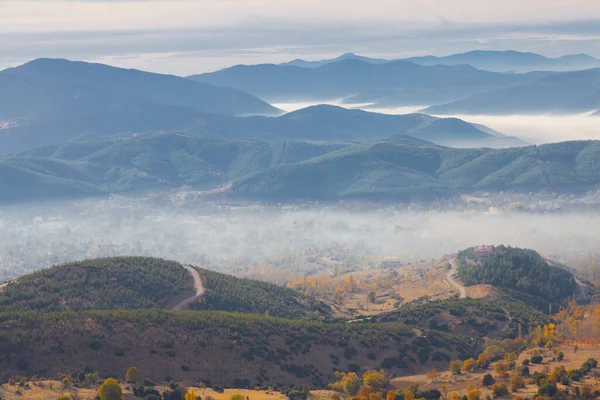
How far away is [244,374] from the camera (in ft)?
402

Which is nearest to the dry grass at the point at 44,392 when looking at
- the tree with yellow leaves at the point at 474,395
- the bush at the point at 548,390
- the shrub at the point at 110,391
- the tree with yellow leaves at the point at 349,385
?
the shrub at the point at 110,391

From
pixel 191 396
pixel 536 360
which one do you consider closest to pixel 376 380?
pixel 536 360

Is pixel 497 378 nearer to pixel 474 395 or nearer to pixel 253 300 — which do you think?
pixel 474 395

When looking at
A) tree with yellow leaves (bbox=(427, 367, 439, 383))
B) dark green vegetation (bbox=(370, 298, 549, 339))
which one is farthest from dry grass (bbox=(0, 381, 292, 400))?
dark green vegetation (bbox=(370, 298, 549, 339))

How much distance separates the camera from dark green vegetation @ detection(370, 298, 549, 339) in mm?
160375

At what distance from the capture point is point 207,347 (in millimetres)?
127250

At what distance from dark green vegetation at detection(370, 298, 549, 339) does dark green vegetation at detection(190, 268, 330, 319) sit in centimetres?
1738

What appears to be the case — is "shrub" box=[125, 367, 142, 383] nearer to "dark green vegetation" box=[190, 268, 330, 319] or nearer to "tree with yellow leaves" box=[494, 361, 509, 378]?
"tree with yellow leaves" box=[494, 361, 509, 378]

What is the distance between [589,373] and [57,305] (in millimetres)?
84481

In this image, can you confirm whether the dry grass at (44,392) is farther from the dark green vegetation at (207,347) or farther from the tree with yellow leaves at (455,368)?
the tree with yellow leaves at (455,368)

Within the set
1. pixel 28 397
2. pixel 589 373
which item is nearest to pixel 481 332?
pixel 589 373

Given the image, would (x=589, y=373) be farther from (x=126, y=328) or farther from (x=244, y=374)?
(x=126, y=328)

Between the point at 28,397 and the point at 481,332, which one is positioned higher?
the point at 28,397

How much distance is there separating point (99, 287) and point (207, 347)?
44974 millimetres
